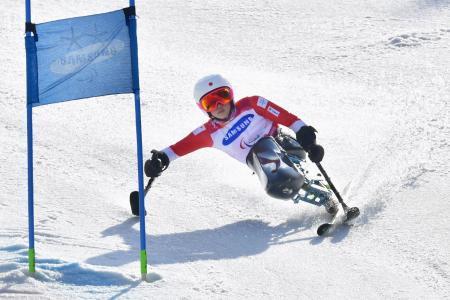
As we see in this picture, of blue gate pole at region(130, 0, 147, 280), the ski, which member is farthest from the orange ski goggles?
blue gate pole at region(130, 0, 147, 280)

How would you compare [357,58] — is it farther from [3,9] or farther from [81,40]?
[81,40]

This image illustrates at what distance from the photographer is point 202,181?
807 centimetres

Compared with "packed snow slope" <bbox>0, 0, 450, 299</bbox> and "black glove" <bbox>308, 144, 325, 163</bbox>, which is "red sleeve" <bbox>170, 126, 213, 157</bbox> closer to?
"packed snow slope" <bbox>0, 0, 450, 299</bbox>

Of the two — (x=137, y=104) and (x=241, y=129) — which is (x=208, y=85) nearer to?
(x=241, y=129)

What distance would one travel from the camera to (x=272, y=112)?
292 inches

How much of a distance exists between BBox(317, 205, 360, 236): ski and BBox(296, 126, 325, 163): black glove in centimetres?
51

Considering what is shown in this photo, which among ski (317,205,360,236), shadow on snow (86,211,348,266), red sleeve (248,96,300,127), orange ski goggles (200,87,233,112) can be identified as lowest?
shadow on snow (86,211,348,266)

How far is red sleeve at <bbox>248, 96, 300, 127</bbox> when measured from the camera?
737 cm

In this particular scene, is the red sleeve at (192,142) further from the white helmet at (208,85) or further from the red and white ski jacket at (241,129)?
the white helmet at (208,85)

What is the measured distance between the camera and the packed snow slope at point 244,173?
5555mm

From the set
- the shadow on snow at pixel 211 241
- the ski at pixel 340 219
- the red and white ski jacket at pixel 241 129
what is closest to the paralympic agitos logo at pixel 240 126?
the red and white ski jacket at pixel 241 129

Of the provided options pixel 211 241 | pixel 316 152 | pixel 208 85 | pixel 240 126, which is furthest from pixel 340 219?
pixel 208 85

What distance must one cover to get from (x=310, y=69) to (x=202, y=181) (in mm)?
5061

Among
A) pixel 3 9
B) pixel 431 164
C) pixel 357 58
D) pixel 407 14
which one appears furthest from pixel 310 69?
pixel 3 9
